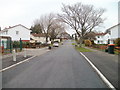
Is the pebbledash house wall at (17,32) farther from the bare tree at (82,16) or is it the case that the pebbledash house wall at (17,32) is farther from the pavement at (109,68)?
the pavement at (109,68)

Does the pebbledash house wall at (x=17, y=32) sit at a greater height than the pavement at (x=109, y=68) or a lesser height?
greater

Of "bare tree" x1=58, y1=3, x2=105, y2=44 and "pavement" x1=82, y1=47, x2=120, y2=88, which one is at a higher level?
"bare tree" x1=58, y1=3, x2=105, y2=44

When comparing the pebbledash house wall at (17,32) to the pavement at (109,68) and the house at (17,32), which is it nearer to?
the house at (17,32)

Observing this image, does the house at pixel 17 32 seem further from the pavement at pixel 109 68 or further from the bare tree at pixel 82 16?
the pavement at pixel 109 68

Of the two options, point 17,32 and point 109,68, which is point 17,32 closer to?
point 17,32

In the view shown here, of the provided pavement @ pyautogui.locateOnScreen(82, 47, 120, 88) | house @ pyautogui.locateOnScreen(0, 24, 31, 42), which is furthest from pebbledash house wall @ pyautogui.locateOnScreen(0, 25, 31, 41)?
pavement @ pyautogui.locateOnScreen(82, 47, 120, 88)

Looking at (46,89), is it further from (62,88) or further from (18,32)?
(18,32)

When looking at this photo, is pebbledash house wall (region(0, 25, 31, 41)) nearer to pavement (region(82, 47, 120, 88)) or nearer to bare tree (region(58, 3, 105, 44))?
bare tree (region(58, 3, 105, 44))

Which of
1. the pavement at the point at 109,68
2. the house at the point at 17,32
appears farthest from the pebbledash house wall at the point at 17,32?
the pavement at the point at 109,68

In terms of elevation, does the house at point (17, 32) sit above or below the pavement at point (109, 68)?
above

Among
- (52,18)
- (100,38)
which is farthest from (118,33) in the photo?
(100,38)

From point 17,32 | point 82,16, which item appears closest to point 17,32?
point 17,32

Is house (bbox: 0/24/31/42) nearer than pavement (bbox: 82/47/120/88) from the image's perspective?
No

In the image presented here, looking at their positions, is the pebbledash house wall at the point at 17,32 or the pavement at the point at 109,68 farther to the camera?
the pebbledash house wall at the point at 17,32
